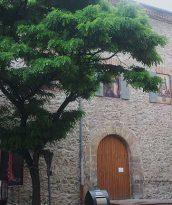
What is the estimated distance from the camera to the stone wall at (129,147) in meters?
12.4

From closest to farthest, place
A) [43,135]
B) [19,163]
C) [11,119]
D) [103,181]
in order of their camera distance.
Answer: [43,135] → [11,119] → [19,163] → [103,181]

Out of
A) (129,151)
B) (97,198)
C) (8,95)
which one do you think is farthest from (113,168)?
(8,95)

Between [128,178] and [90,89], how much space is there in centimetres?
602

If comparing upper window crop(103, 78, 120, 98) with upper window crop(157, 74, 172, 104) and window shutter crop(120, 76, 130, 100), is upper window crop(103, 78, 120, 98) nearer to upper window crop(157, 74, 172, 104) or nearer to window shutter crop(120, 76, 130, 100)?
window shutter crop(120, 76, 130, 100)

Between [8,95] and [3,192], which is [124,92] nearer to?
[3,192]

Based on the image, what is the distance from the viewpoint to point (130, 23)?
25.5 feet

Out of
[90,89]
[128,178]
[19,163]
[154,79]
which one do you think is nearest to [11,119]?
[90,89]

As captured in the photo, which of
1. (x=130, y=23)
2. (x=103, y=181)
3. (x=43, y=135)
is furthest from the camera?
(x=103, y=181)

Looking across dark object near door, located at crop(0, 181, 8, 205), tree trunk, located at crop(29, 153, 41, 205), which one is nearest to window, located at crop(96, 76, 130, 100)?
dark object near door, located at crop(0, 181, 8, 205)

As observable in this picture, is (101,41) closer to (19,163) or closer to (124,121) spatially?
(19,163)

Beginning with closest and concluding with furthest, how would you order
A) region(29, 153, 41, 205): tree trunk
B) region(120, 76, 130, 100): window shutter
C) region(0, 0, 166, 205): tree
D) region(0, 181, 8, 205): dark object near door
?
region(0, 0, 166, 205): tree < region(29, 153, 41, 205): tree trunk < region(0, 181, 8, 205): dark object near door < region(120, 76, 130, 100): window shutter

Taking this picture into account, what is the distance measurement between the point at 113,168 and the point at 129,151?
98cm

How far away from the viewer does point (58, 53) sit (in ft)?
25.8

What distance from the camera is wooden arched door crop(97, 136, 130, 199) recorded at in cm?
1335
